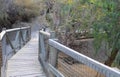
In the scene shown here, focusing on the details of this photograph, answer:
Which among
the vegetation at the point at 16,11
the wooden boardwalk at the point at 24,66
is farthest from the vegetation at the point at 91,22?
the vegetation at the point at 16,11

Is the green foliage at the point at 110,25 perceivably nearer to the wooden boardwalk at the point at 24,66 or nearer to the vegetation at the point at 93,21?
the vegetation at the point at 93,21

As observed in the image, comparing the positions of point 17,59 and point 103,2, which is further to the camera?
point 17,59

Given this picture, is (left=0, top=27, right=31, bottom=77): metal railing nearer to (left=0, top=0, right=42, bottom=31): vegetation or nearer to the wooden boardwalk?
the wooden boardwalk

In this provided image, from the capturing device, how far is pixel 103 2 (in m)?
5.71

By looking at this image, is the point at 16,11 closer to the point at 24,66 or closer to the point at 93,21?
the point at 24,66

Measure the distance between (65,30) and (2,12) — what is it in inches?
408

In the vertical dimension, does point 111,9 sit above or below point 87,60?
above

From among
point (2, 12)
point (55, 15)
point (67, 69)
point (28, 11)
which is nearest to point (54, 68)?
point (67, 69)

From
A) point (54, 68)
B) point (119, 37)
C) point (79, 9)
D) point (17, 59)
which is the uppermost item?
point (79, 9)

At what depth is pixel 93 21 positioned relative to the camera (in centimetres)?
708

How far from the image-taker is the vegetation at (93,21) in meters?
5.70

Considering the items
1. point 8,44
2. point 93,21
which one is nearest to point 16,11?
point 8,44

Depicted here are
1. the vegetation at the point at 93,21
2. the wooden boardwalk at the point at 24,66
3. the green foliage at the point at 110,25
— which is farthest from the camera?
the wooden boardwalk at the point at 24,66

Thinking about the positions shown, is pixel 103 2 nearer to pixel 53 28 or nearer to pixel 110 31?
pixel 110 31
